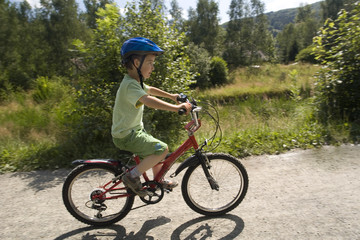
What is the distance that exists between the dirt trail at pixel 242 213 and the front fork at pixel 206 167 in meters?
0.41

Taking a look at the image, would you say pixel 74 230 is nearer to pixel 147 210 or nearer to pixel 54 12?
pixel 147 210

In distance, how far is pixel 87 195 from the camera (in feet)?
10.2

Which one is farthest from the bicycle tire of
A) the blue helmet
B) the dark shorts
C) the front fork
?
the blue helmet

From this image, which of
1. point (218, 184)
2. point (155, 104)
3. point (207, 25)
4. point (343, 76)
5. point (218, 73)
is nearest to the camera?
point (155, 104)

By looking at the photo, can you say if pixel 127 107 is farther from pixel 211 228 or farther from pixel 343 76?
pixel 343 76

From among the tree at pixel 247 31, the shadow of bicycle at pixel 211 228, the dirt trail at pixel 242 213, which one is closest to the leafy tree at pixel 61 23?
the dirt trail at pixel 242 213

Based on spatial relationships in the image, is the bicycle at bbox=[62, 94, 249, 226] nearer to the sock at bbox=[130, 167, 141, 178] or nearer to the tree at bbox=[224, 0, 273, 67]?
the sock at bbox=[130, 167, 141, 178]

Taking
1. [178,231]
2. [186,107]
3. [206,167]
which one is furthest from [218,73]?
[178,231]

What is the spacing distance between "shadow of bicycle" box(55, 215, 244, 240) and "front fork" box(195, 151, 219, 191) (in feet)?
1.33

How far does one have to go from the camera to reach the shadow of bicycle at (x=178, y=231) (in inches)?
103

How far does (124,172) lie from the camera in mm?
2814

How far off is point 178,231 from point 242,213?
2.69 feet

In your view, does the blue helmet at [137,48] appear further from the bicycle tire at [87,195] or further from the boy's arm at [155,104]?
the bicycle tire at [87,195]

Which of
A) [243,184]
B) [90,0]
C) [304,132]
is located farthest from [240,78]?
[243,184]
